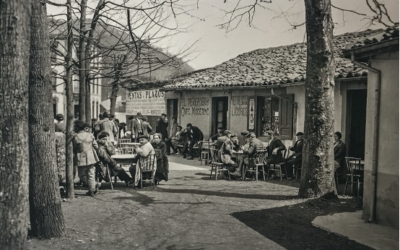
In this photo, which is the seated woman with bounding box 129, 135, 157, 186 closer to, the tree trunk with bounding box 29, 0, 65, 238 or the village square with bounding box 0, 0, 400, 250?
the village square with bounding box 0, 0, 400, 250

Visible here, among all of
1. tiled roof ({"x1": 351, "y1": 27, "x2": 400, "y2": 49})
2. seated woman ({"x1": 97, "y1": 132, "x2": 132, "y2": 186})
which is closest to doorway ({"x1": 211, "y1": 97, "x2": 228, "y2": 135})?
seated woman ({"x1": 97, "y1": 132, "x2": 132, "y2": 186})

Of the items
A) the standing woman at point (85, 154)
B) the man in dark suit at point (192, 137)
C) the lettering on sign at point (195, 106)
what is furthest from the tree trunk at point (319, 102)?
the lettering on sign at point (195, 106)

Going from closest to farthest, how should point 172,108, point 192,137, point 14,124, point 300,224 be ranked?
point 14,124, point 300,224, point 192,137, point 172,108

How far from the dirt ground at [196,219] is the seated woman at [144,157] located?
338 millimetres

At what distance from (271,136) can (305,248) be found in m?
7.45

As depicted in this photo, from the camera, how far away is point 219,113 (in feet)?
64.1

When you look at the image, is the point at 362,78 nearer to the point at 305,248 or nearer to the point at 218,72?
the point at 305,248

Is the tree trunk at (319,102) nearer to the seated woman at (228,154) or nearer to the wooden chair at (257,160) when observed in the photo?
the wooden chair at (257,160)

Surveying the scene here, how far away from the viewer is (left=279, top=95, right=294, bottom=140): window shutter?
15.6 m

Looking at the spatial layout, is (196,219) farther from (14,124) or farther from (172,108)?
(172,108)

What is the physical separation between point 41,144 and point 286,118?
1103 cm

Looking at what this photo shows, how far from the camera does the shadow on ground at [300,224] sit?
20.0 feet

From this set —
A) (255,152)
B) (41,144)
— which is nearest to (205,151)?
(255,152)

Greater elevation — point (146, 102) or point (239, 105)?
point (146, 102)
